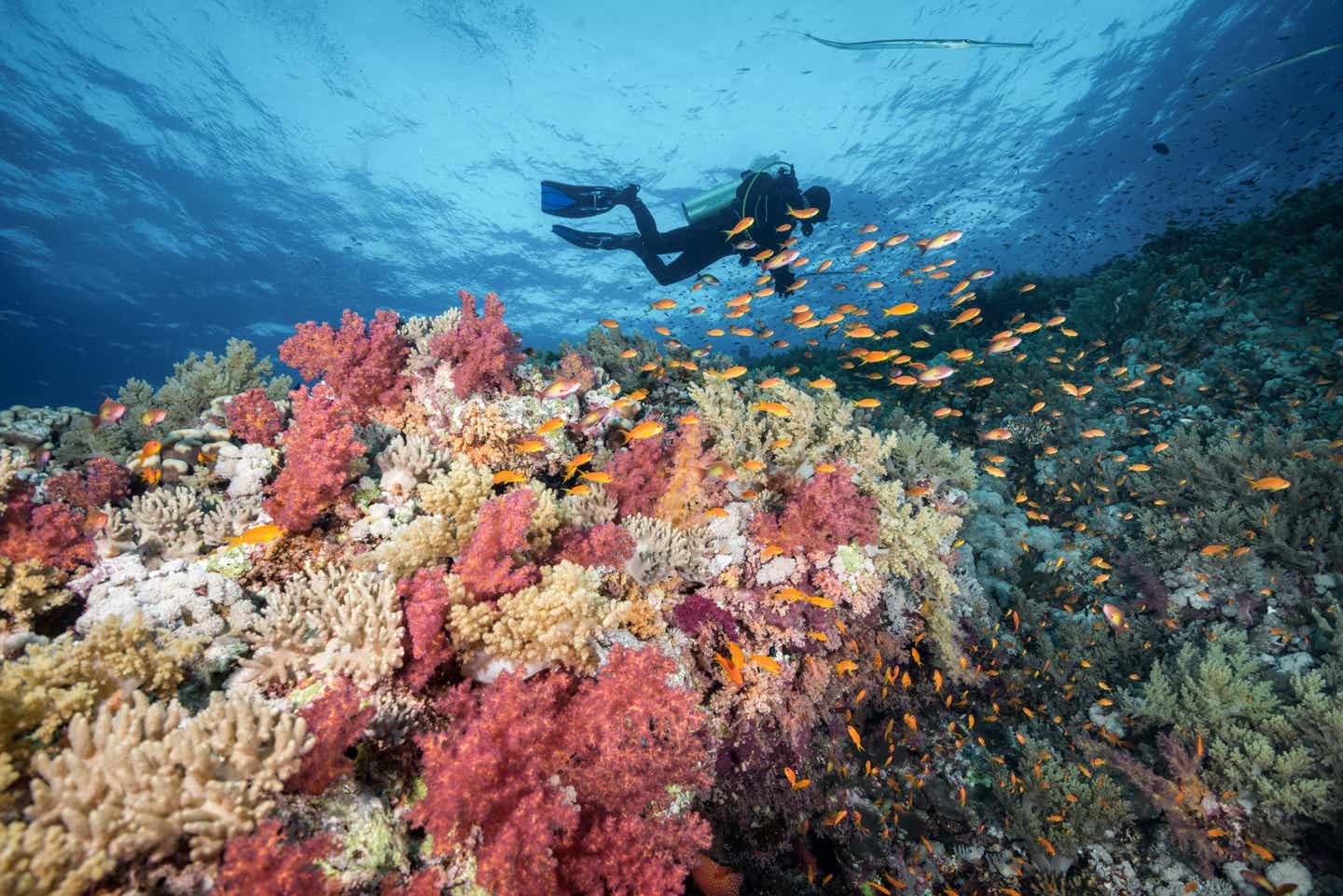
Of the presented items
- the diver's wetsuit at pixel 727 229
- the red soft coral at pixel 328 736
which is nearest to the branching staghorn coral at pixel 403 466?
the red soft coral at pixel 328 736

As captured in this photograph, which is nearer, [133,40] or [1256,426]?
[1256,426]

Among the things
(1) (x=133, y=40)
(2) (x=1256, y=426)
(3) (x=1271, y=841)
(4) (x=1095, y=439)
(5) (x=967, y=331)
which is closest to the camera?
(3) (x=1271, y=841)

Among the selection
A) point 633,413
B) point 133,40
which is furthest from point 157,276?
point 633,413

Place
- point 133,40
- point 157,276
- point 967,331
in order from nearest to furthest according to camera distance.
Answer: point 967,331
point 133,40
point 157,276

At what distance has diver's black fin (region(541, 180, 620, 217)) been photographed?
15070mm

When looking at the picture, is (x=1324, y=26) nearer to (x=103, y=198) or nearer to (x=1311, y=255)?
(x=1311, y=255)

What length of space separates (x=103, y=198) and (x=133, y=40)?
1034cm

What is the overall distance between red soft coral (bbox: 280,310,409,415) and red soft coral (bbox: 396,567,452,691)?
3043mm

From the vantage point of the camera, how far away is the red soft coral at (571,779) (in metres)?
2.61

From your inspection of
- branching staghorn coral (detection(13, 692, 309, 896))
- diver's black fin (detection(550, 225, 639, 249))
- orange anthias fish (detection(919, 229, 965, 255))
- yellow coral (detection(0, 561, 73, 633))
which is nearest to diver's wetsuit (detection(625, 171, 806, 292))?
diver's black fin (detection(550, 225, 639, 249))

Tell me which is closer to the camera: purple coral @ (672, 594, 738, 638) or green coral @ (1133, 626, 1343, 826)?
purple coral @ (672, 594, 738, 638)

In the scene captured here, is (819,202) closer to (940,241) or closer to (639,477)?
(940,241)

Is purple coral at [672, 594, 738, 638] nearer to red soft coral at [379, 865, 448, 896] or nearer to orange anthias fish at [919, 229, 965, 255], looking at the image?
red soft coral at [379, 865, 448, 896]

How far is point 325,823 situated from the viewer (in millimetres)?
2576
